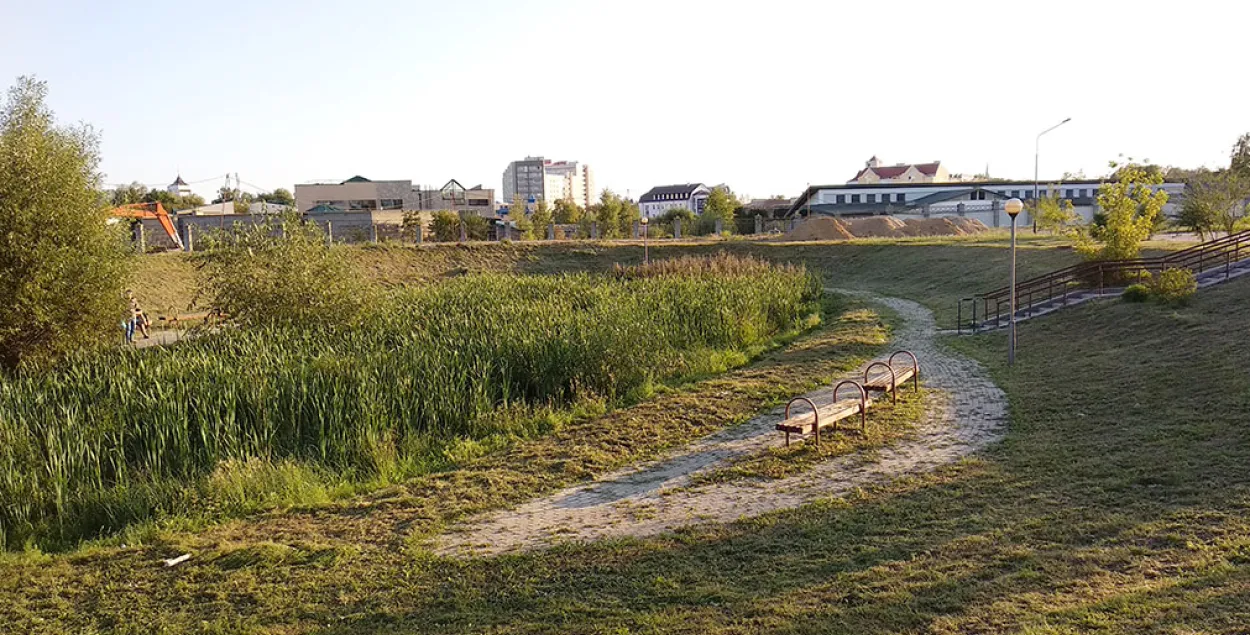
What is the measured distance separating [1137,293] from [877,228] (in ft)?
122

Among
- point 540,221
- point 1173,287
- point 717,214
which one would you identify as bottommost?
point 1173,287

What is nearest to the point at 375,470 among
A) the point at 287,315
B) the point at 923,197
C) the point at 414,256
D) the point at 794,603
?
the point at 794,603

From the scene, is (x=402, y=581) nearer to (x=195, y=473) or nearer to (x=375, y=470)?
(x=375, y=470)

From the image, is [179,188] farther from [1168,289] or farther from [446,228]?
[1168,289]

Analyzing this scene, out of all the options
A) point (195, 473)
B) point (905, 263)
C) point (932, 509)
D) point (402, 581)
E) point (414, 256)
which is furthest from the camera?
point (414, 256)

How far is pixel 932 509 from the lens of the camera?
769 centimetres

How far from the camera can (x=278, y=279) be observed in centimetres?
1833

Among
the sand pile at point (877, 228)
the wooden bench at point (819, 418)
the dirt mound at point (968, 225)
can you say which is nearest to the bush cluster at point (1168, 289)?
the wooden bench at point (819, 418)

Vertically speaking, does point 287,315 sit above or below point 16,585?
above

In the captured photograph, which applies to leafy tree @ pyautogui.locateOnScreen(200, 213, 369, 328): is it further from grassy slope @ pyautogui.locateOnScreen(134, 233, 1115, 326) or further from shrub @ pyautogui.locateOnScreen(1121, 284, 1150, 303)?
shrub @ pyautogui.locateOnScreen(1121, 284, 1150, 303)

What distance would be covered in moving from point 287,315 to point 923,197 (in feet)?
216

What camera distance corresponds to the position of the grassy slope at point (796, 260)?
1131 inches

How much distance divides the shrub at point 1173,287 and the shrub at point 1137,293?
0.11 m

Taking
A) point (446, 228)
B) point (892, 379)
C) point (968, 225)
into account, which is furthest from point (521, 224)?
point (892, 379)
